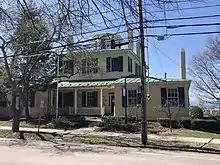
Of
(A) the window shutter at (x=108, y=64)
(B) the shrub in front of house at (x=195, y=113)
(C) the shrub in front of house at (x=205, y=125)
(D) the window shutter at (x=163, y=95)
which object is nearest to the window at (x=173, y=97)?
(D) the window shutter at (x=163, y=95)

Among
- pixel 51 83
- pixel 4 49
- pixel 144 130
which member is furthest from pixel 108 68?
pixel 144 130

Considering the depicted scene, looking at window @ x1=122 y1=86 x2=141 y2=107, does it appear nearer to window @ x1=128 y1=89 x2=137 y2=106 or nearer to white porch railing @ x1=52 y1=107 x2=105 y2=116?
window @ x1=128 y1=89 x2=137 y2=106

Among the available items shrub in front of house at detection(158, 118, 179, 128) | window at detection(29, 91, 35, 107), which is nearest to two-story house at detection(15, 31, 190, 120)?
window at detection(29, 91, 35, 107)

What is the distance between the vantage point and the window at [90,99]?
34781mm

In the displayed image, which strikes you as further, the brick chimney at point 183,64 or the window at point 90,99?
the brick chimney at point 183,64

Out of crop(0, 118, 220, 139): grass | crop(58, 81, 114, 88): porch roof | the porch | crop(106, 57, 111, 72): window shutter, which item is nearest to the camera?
crop(0, 118, 220, 139): grass

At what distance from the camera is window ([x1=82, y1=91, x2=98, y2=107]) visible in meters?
34.8

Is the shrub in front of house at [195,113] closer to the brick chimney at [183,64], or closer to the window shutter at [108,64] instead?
the brick chimney at [183,64]

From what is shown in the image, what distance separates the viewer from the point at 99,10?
14.9 ft

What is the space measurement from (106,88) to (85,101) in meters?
3.50

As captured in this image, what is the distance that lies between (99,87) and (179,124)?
10.4m

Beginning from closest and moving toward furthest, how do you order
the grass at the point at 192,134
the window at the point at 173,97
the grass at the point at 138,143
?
the grass at the point at 138,143 < the grass at the point at 192,134 < the window at the point at 173,97

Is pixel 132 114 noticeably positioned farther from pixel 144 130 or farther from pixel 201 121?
pixel 144 130

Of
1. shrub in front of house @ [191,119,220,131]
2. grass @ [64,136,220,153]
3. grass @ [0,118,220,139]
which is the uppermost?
shrub in front of house @ [191,119,220,131]
